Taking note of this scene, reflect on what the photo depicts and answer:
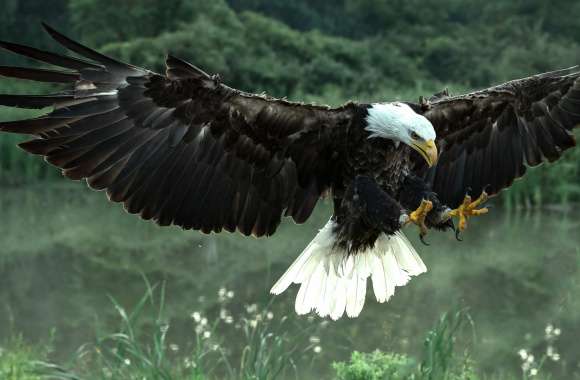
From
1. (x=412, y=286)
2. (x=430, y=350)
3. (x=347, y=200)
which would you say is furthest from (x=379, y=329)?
(x=347, y=200)

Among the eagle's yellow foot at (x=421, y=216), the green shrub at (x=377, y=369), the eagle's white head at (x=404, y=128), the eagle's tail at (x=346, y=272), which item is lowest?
the green shrub at (x=377, y=369)

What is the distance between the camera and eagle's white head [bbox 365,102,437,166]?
375 centimetres

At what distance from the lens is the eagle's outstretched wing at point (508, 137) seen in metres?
4.62

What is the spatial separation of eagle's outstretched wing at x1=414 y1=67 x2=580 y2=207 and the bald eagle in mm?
12

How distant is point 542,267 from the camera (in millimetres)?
9906

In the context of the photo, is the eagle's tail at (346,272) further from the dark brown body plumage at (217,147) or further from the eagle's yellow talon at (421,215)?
the eagle's yellow talon at (421,215)

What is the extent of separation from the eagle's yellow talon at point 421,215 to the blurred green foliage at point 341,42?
1245 cm

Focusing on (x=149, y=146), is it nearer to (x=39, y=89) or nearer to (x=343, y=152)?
(x=343, y=152)

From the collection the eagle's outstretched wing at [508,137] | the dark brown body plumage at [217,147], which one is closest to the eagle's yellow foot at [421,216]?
the dark brown body plumage at [217,147]

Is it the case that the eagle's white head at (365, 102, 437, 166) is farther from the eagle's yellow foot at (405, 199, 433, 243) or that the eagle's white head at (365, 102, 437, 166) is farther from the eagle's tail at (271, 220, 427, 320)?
the eagle's tail at (271, 220, 427, 320)

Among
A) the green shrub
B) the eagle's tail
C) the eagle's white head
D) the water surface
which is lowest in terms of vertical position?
the water surface

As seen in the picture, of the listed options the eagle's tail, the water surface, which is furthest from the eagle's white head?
the water surface

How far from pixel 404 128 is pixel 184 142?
86 centimetres

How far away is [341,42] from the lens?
21.2m
